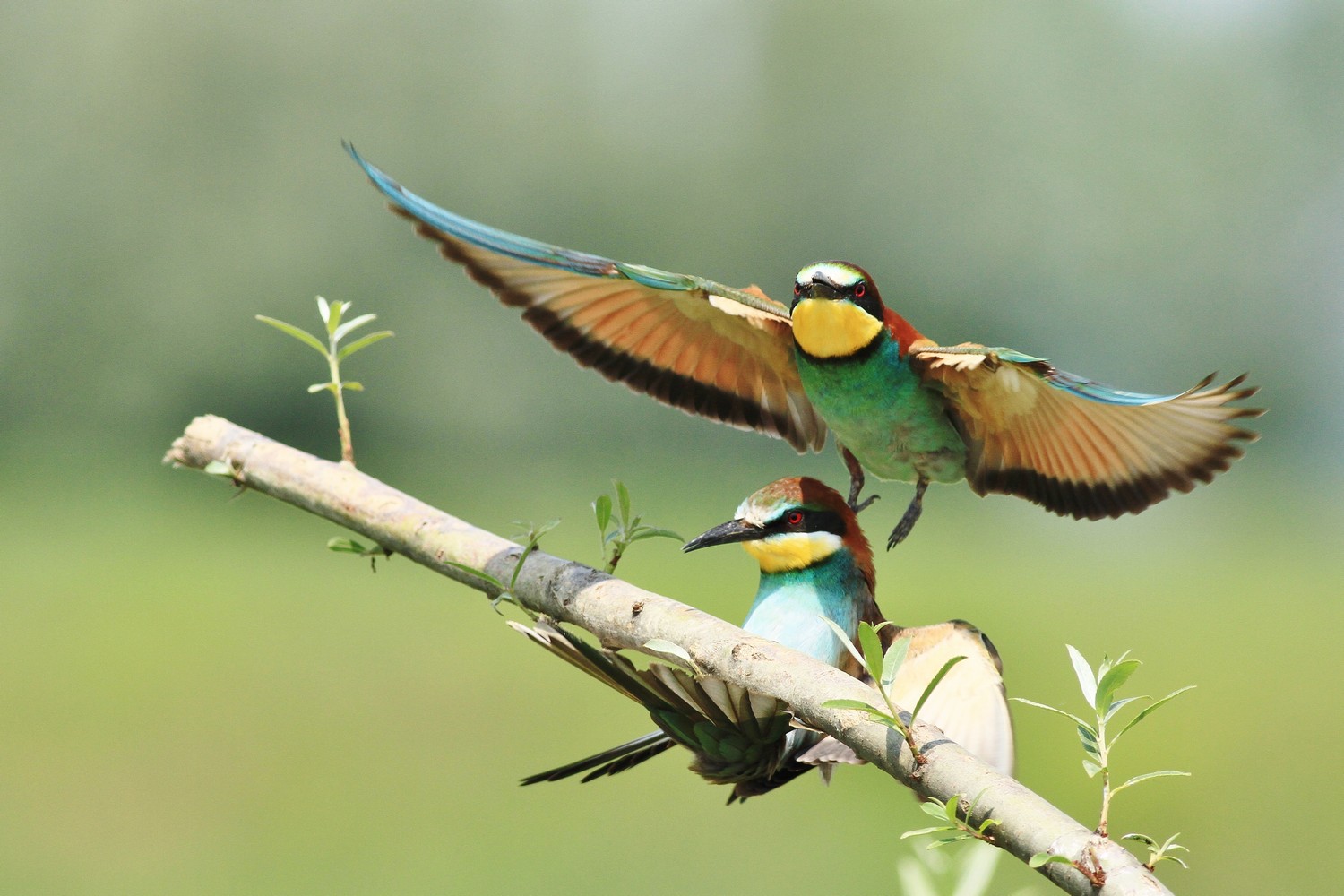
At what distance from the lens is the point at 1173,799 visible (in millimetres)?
9633

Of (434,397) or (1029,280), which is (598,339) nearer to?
(1029,280)

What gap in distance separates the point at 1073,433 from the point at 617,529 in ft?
1.16

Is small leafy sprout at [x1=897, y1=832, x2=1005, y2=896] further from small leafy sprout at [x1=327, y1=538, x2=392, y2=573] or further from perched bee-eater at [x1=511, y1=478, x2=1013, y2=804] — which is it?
small leafy sprout at [x1=327, y1=538, x2=392, y2=573]

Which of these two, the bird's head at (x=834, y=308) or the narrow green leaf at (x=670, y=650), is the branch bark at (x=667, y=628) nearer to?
the narrow green leaf at (x=670, y=650)

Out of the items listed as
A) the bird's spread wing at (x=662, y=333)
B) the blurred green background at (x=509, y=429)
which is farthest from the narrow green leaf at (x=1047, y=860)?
the blurred green background at (x=509, y=429)

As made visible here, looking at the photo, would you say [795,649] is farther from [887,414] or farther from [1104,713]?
[1104,713]

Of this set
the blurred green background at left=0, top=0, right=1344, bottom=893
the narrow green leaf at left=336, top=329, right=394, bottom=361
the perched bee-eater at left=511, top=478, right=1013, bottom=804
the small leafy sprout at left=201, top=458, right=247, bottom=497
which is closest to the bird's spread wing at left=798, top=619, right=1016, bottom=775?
the perched bee-eater at left=511, top=478, right=1013, bottom=804

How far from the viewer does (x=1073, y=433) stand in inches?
38.8

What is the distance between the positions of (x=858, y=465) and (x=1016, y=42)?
865 inches

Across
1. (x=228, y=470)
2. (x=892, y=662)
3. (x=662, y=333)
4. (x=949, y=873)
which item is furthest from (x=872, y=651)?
(x=228, y=470)

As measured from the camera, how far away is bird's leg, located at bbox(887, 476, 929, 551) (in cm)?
101

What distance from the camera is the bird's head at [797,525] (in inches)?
48.3

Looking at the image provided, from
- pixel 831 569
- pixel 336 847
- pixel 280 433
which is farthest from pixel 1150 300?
pixel 831 569

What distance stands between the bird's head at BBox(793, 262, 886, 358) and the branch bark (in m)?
0.27
